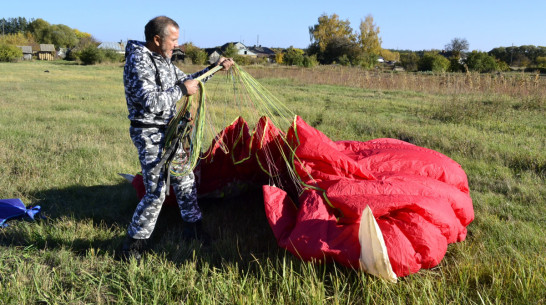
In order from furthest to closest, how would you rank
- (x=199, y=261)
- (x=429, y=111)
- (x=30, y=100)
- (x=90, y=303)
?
(x=30, y=100) < (x=429, y=111) < (x=199, y=261) < (x=90, y=303)

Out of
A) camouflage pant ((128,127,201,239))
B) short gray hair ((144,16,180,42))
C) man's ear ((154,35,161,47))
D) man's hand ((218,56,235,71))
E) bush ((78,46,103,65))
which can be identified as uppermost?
bush ((78,46,103,65))

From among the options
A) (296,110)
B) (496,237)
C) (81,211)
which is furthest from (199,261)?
(296,110)

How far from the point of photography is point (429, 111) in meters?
10.1

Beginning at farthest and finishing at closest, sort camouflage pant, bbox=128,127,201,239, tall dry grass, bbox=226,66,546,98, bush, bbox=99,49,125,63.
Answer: bush, bbox=99,49,125,63
tall dry grass, bbox=226,66,546,98
camouflage pant, bbox=128,127,201,239

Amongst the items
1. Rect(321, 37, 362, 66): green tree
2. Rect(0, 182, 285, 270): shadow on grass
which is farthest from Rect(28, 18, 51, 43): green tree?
Rect(0, 182, 285, 270): shadow on grass

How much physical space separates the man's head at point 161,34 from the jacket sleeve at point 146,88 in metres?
0.13

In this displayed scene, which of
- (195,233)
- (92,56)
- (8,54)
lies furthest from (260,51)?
(195,233)

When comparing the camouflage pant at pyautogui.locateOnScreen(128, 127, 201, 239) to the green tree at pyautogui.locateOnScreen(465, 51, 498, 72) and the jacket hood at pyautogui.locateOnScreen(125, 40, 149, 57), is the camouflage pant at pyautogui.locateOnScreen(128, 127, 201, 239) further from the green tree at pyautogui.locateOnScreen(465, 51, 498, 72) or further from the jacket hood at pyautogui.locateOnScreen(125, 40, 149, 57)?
the green tree at pyautogui.locateOnScreen(465, 51, 498, 72)

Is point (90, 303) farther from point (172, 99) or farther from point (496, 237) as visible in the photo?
point (496, 237)

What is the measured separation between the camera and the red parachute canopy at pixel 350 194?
106 inches

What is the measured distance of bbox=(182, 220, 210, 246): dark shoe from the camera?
3469mm

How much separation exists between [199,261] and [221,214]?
92 centimetres

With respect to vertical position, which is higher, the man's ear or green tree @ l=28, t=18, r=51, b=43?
green tree @ l=28, t=18, r=51, b=43

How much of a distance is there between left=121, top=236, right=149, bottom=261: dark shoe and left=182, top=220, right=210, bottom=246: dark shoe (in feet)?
1.19
